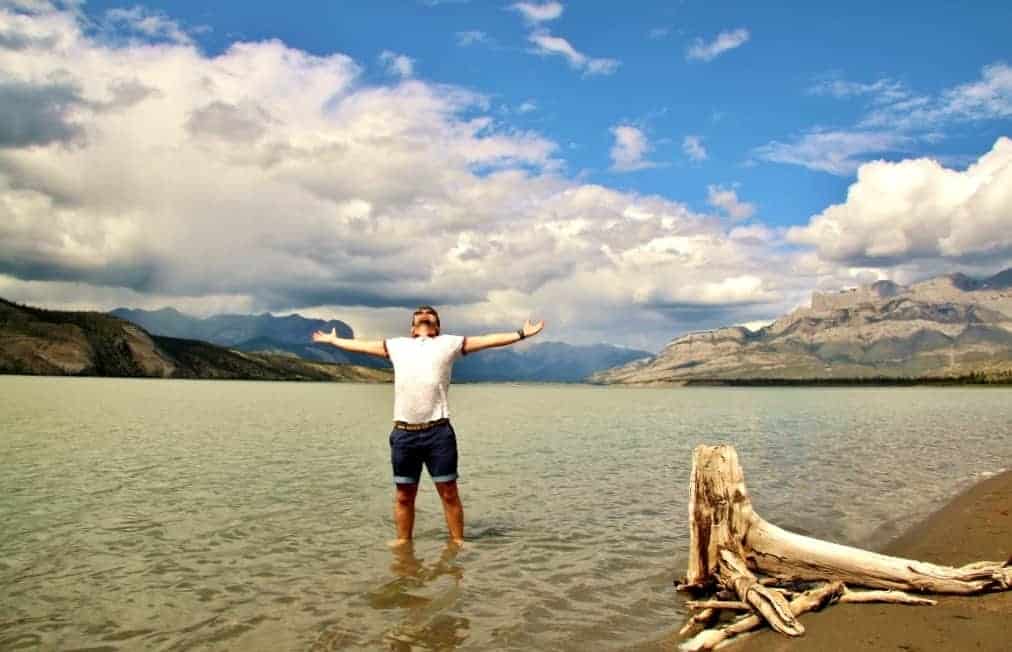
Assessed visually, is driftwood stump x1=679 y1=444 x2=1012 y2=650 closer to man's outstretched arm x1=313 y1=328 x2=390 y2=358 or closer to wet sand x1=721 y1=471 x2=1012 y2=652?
wet sand x1=721 y1=471 x2=1012 y2=652

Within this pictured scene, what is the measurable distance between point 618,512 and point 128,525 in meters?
12.7

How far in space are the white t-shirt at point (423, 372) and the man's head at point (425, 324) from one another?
29cm

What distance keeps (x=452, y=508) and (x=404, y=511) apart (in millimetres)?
1024

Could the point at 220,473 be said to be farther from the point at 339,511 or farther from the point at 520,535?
the point at 520,535

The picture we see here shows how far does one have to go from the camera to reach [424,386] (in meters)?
13.1

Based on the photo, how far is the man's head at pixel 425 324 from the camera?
13.5 m

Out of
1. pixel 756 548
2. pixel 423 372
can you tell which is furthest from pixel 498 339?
pixel 756 548

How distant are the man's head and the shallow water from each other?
4.56 m

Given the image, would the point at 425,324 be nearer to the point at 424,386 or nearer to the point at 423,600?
the point at 424,386

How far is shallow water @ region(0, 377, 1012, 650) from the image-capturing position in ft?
34.1

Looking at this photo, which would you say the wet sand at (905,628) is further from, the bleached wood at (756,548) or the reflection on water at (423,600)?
the reflection on water at (423,600)

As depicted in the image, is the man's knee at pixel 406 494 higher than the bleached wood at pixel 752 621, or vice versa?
the man's knee at pixel 406 494

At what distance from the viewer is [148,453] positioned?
31891 millimetres

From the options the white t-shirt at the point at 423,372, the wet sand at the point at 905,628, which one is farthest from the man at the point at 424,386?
the wet sand at the point at 905,628
